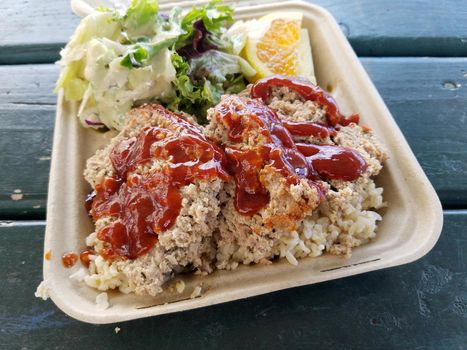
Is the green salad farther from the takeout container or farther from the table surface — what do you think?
the table surface

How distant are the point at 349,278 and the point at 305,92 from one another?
108 cm

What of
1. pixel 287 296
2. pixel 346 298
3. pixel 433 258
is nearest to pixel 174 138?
pixel 287 296

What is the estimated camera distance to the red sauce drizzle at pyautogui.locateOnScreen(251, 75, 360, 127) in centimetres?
243

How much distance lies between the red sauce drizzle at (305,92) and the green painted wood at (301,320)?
35.0 inches

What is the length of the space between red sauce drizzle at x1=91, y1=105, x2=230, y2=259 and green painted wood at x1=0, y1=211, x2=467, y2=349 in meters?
0.50

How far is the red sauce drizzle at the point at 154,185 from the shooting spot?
1978 millimetres

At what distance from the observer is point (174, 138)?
6.86 feet

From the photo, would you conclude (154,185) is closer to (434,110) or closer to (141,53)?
(141,53)

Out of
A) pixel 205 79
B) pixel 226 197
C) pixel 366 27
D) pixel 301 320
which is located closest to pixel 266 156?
pixel 226 197

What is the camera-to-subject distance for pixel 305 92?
2480 mm

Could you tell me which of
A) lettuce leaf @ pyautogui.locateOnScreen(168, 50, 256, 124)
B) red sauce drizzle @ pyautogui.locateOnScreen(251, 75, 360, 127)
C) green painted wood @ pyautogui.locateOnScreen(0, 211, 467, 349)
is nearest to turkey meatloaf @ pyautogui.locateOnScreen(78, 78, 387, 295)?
red sauce drizzle @ pyautogui.locateOnScreen(251, 75, 360, 127)

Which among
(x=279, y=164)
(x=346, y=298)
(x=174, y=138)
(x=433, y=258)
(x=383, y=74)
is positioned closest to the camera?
(x=279, y=164)

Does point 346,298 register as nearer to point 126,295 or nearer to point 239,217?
point 239,217

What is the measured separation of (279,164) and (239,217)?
12.6 inches
